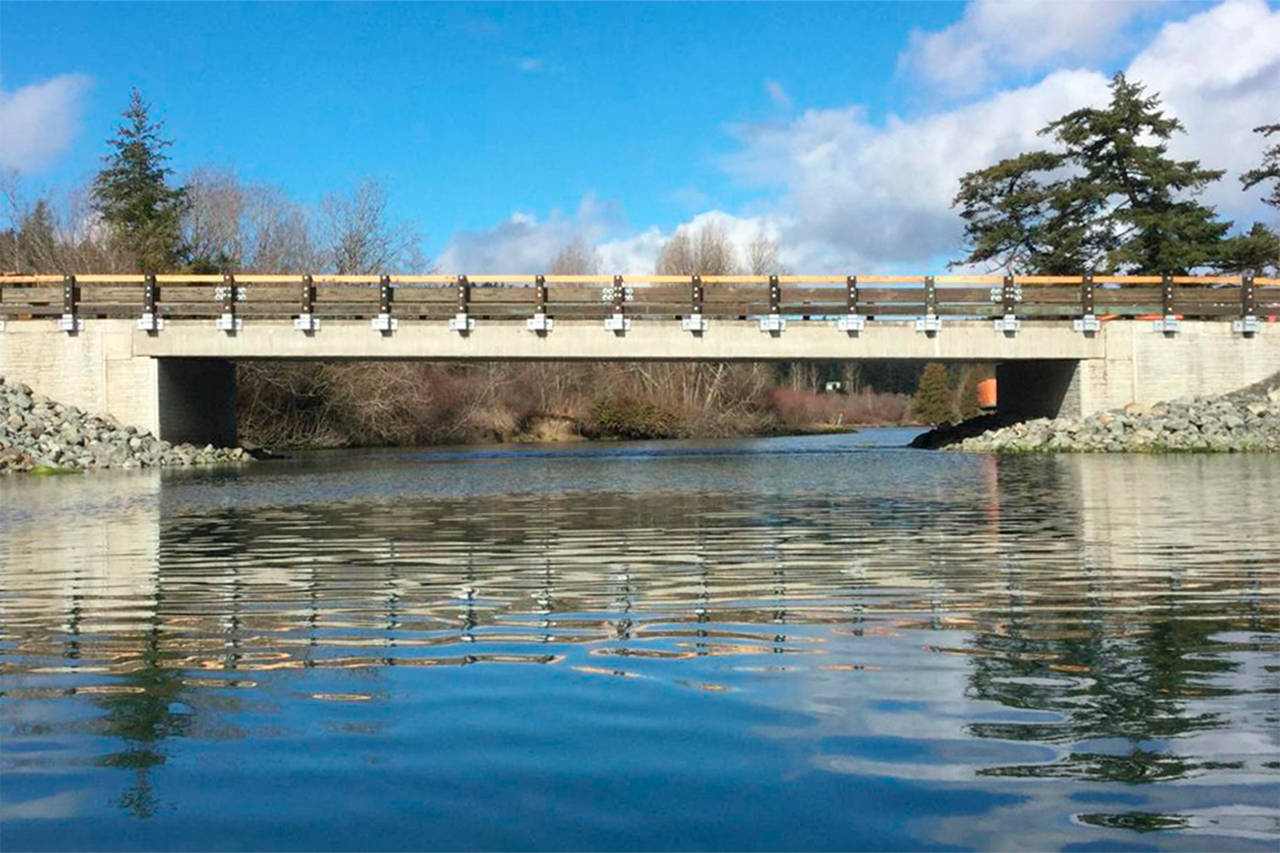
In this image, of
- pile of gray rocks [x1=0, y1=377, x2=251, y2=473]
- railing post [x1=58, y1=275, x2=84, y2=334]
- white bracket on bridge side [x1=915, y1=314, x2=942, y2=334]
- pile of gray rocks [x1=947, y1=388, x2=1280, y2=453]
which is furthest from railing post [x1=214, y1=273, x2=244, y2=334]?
pile of gray rocks [x1=947, y1=388, x2=1280, y2=453]

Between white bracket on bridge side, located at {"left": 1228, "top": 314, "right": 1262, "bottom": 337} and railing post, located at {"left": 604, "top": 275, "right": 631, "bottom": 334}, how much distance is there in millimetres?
17280

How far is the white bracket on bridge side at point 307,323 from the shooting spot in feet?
108

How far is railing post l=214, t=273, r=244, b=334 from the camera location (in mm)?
32500

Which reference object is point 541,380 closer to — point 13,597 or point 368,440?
point 368,440

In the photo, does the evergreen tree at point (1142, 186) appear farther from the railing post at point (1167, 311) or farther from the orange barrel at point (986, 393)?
the orange barrel at point (986, 393)

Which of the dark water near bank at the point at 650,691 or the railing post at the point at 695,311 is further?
the railing post at the point at 695,311

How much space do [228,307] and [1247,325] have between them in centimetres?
2817

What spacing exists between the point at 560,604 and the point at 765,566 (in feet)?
7.26

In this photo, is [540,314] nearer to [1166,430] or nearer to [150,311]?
[150,311]

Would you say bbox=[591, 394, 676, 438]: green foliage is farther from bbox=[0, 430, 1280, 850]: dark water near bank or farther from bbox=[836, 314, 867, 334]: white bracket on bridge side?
bbox=[0, 430, 1280, 850]: dark water near bank

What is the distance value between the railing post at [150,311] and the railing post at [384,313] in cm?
557

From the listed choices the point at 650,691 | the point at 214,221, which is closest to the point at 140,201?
the point at 214,221

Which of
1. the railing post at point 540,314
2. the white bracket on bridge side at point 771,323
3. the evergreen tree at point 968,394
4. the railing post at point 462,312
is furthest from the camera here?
the evergreen tree at point 968,394

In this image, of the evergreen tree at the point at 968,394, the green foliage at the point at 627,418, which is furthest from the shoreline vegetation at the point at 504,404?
the evergreen tree at the point at 968,394
